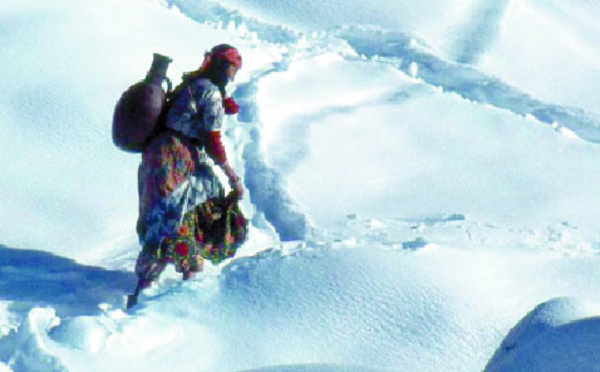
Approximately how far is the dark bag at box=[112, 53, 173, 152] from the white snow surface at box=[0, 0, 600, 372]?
650 mm

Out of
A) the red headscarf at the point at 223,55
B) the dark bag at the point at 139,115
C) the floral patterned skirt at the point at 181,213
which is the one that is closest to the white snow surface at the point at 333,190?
the floral patterned skirt at the point at 181,213

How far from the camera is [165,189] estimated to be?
14.7 ft

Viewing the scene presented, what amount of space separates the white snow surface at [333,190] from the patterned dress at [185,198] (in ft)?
0.48

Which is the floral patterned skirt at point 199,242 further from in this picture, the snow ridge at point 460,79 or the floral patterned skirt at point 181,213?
the snow ridge at point 460,79

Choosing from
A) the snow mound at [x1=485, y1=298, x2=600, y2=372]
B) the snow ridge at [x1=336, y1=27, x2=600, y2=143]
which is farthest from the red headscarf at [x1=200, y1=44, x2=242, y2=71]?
the snow ridge at [x1=336, y1=27, x2=600, y2=143]

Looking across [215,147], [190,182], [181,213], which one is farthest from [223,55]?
[181,213]

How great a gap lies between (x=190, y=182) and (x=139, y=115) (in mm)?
367

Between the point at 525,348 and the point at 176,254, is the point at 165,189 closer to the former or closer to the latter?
the point at 176,254

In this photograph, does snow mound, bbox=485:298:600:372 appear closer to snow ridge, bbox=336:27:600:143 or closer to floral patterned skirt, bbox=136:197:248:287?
floral patterned skirt, bbox=136:197:248:287

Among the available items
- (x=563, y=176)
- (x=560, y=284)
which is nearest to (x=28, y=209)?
(x=560, y=284)

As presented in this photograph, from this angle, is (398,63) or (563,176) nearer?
(563,176)

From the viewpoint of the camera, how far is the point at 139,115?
4.39 metres

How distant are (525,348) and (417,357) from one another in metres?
1.18

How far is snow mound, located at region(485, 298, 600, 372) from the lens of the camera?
2.94 m
